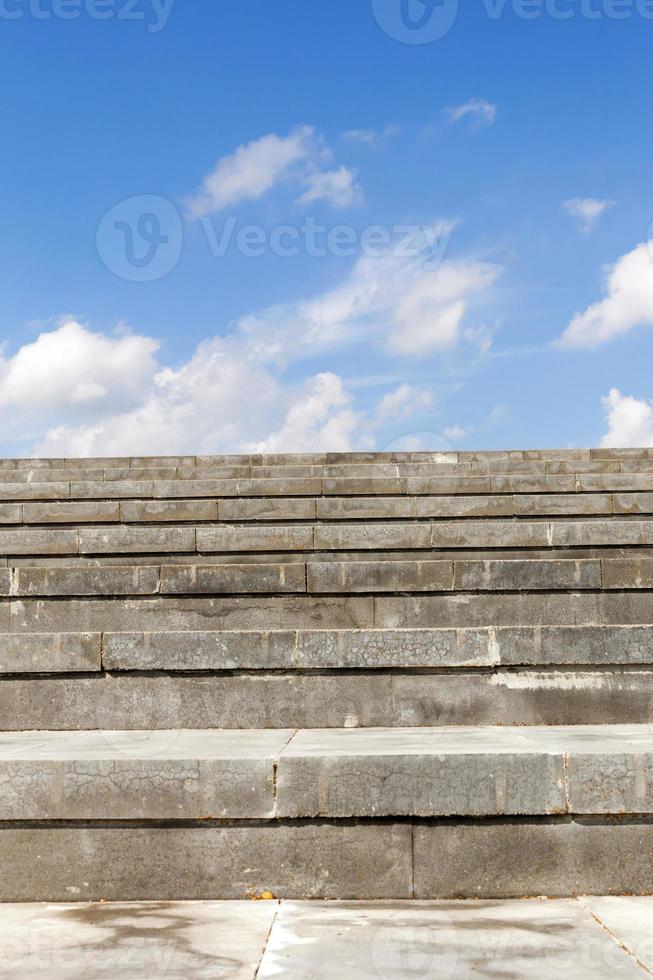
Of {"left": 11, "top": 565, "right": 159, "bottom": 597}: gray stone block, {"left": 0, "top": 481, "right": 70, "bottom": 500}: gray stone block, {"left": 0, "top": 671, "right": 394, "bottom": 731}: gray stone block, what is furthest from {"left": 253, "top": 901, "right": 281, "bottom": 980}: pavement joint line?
{"left": 0, "top": 481, "right": 70, "bottom": 500}: gray stone block

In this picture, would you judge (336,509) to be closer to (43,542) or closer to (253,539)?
(253,539)

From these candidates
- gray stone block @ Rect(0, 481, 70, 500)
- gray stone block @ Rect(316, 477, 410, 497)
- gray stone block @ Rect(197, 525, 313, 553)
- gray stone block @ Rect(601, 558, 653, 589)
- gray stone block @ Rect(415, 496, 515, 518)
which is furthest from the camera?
gray stone block @ Rect(0, 481, 70, 500)

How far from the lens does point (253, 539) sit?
798 centimetres

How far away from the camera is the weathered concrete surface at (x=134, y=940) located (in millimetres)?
3170

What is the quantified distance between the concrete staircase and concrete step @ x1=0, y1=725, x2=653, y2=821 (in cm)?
1

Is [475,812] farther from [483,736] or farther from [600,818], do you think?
[483,736]

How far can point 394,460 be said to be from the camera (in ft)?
42.5

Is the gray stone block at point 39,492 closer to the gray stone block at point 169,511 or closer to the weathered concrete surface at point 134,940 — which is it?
the gray stone block at point 169,511

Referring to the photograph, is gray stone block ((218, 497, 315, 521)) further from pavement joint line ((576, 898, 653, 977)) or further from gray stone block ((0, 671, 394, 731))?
pavement joint line ((576, 898, 653, 977))

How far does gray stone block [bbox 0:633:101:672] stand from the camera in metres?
5.77

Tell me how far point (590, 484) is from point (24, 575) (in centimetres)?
639

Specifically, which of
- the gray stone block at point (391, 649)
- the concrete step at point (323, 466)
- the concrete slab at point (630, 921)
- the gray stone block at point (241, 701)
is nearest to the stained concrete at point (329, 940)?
the concrete slab at point (630, 921)

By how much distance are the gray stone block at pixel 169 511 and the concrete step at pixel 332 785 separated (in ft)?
17.8

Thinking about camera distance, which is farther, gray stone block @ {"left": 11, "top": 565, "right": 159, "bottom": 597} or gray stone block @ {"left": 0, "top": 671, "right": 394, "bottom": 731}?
gray stone block @ {"left": 11, "top": 565, "right": 159, "bottom": 597}
